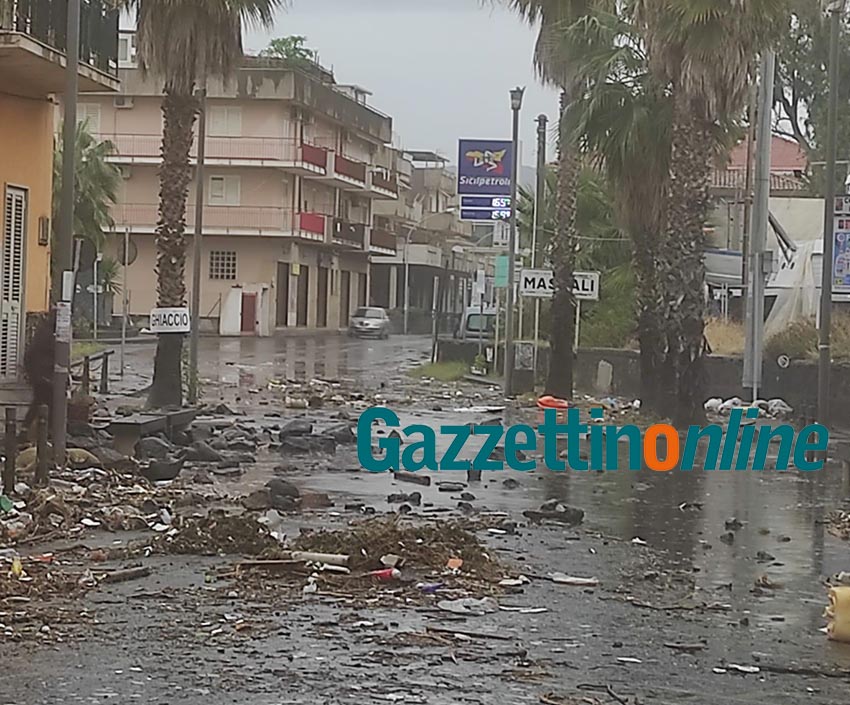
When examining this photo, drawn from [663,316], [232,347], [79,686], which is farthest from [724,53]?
[232,347]

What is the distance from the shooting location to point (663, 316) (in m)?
24.4

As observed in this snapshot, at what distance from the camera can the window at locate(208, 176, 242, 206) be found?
72000 mm

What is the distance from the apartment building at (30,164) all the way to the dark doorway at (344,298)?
6155 cm

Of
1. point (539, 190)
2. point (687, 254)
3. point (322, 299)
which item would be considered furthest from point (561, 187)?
point (322, 299)

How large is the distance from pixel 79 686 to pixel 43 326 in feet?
34.3

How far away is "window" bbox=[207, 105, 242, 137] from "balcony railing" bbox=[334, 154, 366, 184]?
19.7 feet

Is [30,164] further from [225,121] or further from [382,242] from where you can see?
[382,242]

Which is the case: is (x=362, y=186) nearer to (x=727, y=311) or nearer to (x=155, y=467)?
(x=727, y=311)

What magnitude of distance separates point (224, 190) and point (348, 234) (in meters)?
10.3

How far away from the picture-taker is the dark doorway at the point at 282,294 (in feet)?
241

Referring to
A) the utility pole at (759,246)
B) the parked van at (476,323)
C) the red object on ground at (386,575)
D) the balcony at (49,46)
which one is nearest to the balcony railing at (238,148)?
the parked van at (476,323)

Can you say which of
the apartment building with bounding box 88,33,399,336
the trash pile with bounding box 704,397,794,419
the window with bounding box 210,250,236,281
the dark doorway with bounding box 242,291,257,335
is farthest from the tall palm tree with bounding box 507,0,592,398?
the window with bounding box 210,250,236,281

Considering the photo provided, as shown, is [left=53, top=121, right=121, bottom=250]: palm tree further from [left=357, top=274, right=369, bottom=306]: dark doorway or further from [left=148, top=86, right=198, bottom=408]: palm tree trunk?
[left=357, top=274, right=369, bottom=306]: dark doorway

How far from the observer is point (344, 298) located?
8619cm
